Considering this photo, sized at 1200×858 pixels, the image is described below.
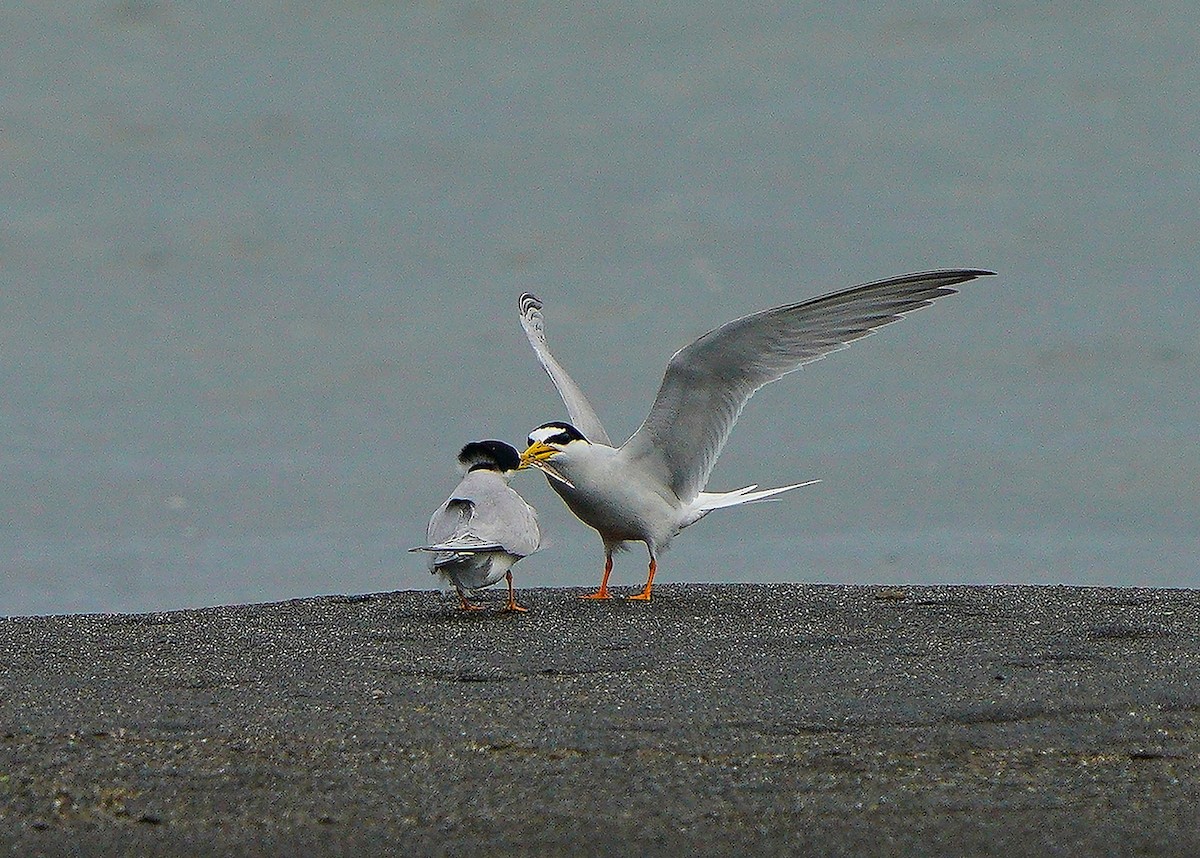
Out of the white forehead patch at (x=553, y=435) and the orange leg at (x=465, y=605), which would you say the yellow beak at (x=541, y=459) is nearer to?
the white forehead patch at (x=553, y=435)

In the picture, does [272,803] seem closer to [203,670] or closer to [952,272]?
[203,670]

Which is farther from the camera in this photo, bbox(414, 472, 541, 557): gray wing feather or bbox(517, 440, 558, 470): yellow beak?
bbox(517, 440, 558, 470): yellow beak

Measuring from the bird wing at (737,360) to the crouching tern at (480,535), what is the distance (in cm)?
70

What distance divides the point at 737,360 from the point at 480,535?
1258 mm

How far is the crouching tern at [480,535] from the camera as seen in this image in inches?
232

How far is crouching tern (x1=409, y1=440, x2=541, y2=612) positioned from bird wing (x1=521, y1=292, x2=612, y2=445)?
777 mm

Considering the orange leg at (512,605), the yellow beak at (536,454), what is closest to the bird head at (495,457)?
the yellow beak at (536,454)

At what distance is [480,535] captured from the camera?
5.92 metres

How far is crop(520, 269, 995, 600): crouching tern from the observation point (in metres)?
6.39

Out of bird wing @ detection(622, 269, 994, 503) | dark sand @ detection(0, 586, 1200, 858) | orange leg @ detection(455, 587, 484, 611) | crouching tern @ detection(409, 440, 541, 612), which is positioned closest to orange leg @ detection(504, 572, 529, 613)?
crouching tern @ detection(409, 440, 541, 612)

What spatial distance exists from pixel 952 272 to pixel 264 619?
8.73 feet

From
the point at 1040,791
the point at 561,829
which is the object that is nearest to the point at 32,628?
the point at 561,829

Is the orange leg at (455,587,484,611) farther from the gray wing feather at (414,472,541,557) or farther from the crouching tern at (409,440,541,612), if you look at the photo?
the gray wing feather at (414,472,541,557)

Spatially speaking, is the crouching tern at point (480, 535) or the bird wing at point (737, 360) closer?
the crouching tern at point (480, 535)
